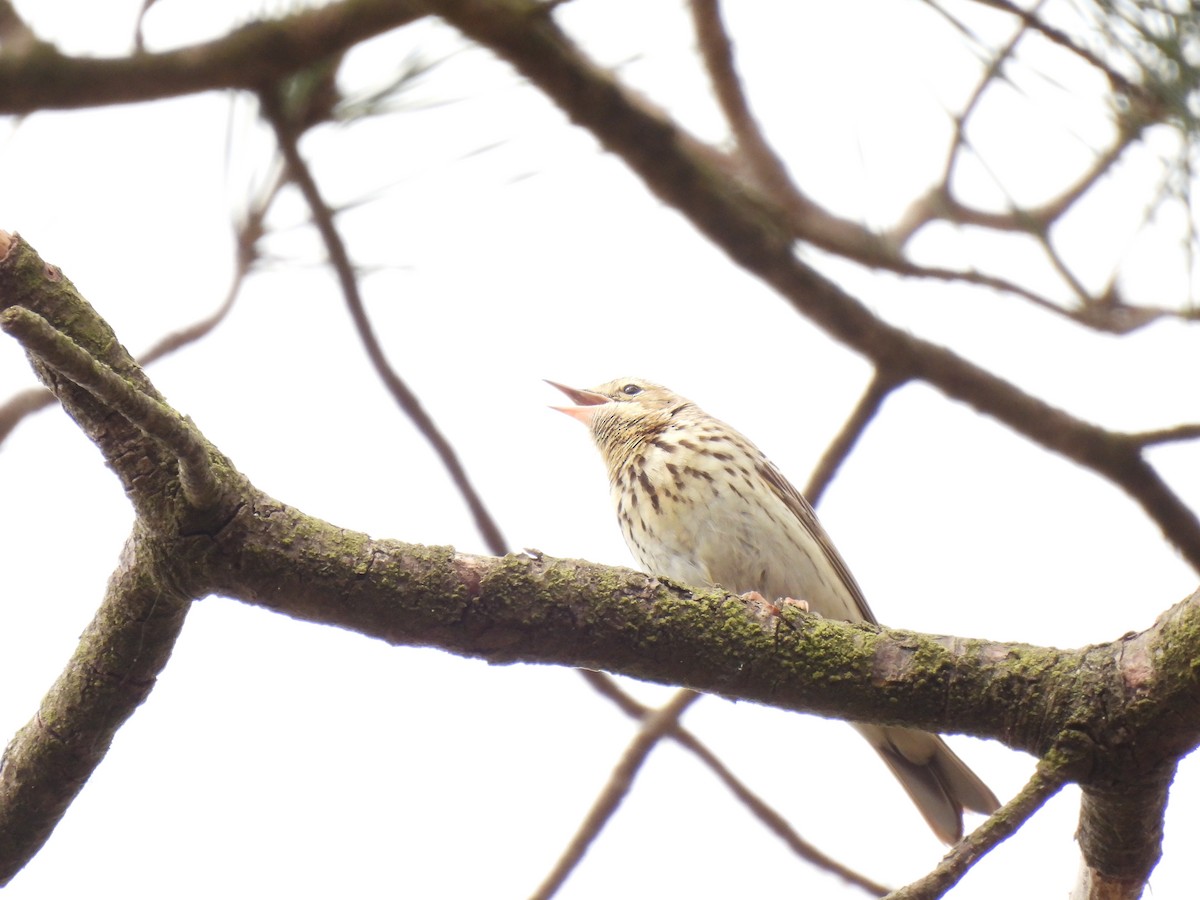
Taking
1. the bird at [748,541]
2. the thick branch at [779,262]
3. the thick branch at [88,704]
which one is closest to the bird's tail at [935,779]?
the bird at [748,541]

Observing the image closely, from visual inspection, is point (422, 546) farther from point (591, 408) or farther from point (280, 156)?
point (591, 408)

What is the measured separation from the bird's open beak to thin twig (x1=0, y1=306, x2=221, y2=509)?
392 cm

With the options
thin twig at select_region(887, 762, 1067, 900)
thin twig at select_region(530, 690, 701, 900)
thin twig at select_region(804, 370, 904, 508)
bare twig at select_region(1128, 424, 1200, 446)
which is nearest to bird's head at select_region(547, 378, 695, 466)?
thin twig at select_region(804, 370, 904, 508)

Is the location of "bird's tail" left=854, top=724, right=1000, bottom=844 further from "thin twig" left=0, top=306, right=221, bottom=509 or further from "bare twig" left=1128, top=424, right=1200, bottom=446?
"thin twig" left=0, top=306, right=221, bottom=509

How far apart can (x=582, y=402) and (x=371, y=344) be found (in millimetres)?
2569

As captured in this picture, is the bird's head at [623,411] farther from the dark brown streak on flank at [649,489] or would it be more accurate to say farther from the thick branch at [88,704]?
the thick branch at [88,704]

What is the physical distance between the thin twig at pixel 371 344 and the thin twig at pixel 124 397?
1.72m

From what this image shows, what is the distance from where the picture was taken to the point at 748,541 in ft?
16.3

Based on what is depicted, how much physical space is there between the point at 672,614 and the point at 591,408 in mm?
3723

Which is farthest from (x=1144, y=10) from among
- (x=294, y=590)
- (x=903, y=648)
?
(x=294, y=590)

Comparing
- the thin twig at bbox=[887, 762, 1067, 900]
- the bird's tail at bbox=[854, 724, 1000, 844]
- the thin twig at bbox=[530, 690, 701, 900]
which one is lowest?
the thin twig at bbox=[887, 762, 1067, 900]

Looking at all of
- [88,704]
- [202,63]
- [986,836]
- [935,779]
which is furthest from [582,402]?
[986,836]

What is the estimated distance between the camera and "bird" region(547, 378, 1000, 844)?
4.64 meters

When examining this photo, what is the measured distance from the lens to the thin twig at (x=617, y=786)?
4293mm
